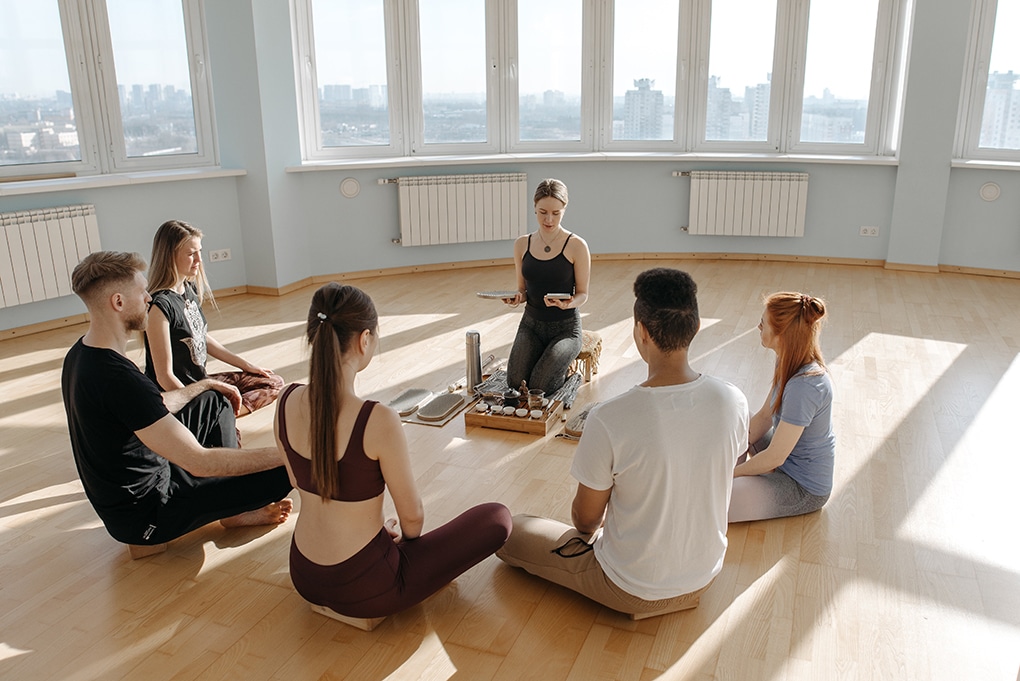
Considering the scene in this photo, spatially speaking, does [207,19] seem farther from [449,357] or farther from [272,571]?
[272,571]

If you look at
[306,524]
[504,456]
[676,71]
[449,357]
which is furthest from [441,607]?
[676,71]

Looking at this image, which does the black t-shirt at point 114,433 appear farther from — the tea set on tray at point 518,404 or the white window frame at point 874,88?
the white window frame at point 874,88

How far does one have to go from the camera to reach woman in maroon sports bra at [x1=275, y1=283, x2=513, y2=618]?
217 centimetres

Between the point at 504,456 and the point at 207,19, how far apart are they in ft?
14.6

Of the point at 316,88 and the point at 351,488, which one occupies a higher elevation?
the point at 316,88

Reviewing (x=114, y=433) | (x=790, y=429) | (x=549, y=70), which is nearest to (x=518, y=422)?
(x=790, y=429)

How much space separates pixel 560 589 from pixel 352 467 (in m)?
0.88

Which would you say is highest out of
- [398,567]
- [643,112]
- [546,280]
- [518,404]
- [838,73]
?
[838,73]

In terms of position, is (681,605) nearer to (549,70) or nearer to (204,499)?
(204,499)

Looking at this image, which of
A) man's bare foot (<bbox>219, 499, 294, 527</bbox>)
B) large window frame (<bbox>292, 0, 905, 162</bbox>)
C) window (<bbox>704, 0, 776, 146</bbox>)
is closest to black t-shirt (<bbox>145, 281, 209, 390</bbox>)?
man's bare foot (<bbox>219, 499, 294, 527</bbox>)

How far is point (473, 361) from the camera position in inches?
177

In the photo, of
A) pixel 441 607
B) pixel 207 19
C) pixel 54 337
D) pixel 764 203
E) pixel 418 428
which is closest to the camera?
pixel 441 607

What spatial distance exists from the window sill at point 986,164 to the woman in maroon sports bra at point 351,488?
6151 millimetres

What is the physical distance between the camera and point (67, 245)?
18.6ft
